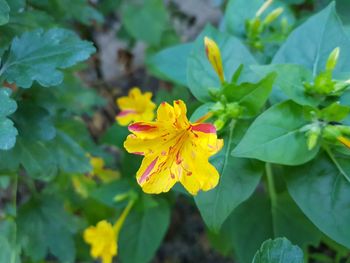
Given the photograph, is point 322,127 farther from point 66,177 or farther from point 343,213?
point 66,177

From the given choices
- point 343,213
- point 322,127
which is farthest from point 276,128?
point 343,213

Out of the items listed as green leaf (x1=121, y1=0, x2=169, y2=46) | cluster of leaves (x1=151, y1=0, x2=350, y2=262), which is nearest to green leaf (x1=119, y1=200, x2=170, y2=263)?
cluster of leaves (x1=151, y1=0, x2=350, y2=262)

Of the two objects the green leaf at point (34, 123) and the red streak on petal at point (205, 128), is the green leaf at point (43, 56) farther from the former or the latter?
the red streak on petal at point (205, 128)

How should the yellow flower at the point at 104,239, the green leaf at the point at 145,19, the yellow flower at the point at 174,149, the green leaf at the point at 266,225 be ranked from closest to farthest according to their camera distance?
the yellow flower at the point at 174,149
the green leaf at the point at 266,225
the yellow flower at the point at 104,239
the green leaf at the point at 145,19

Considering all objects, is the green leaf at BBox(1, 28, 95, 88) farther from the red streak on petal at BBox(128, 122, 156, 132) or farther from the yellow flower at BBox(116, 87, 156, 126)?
the yellow flower at BBox(116, 87, 156, 126)

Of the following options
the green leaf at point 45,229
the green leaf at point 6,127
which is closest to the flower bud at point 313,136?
the green leaf at point 6,127
